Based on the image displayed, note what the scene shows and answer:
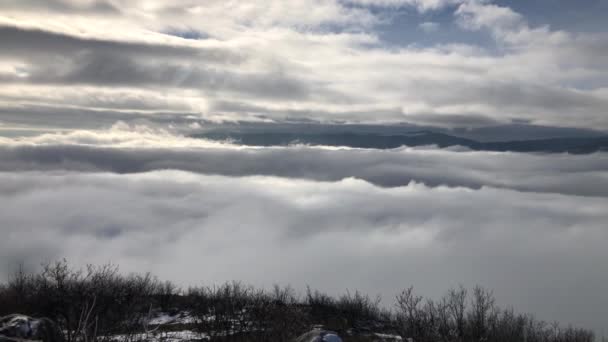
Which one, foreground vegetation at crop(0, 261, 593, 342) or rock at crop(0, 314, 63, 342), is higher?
rock at crop(0, 314, 63, 342)

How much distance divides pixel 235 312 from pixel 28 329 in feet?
91.4

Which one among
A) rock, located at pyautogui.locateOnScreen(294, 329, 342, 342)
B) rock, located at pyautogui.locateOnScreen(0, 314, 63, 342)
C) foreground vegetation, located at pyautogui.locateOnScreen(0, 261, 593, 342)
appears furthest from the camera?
foreground vegetation, located at pyautogui.locateOnScreen(0, 261, 593, 342)

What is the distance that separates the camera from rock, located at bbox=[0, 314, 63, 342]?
19.8 meters

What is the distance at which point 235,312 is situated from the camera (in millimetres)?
46625

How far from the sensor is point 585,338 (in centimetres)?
7512

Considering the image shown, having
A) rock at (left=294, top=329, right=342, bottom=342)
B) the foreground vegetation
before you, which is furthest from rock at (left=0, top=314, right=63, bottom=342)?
rock at (left=294, top=329, right=342, bottom=342)

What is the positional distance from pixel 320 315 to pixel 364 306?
15548 mm

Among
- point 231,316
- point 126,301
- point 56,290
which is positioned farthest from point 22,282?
point 231,316

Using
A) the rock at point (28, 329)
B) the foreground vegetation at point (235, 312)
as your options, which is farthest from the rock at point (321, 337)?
the foreground vegetation at point (235, 312)

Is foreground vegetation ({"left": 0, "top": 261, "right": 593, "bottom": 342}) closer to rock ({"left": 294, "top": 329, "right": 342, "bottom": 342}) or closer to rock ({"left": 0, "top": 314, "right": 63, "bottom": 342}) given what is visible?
rock ({"left": 0, "top": 314, "right": 63, "bottom": 342})

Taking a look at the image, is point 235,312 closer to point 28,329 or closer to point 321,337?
point 28,329

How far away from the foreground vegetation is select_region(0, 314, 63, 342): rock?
934 cm

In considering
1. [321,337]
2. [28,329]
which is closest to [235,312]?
[28,329]

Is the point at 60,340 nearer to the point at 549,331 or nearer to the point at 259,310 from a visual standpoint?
the point at 259,310
